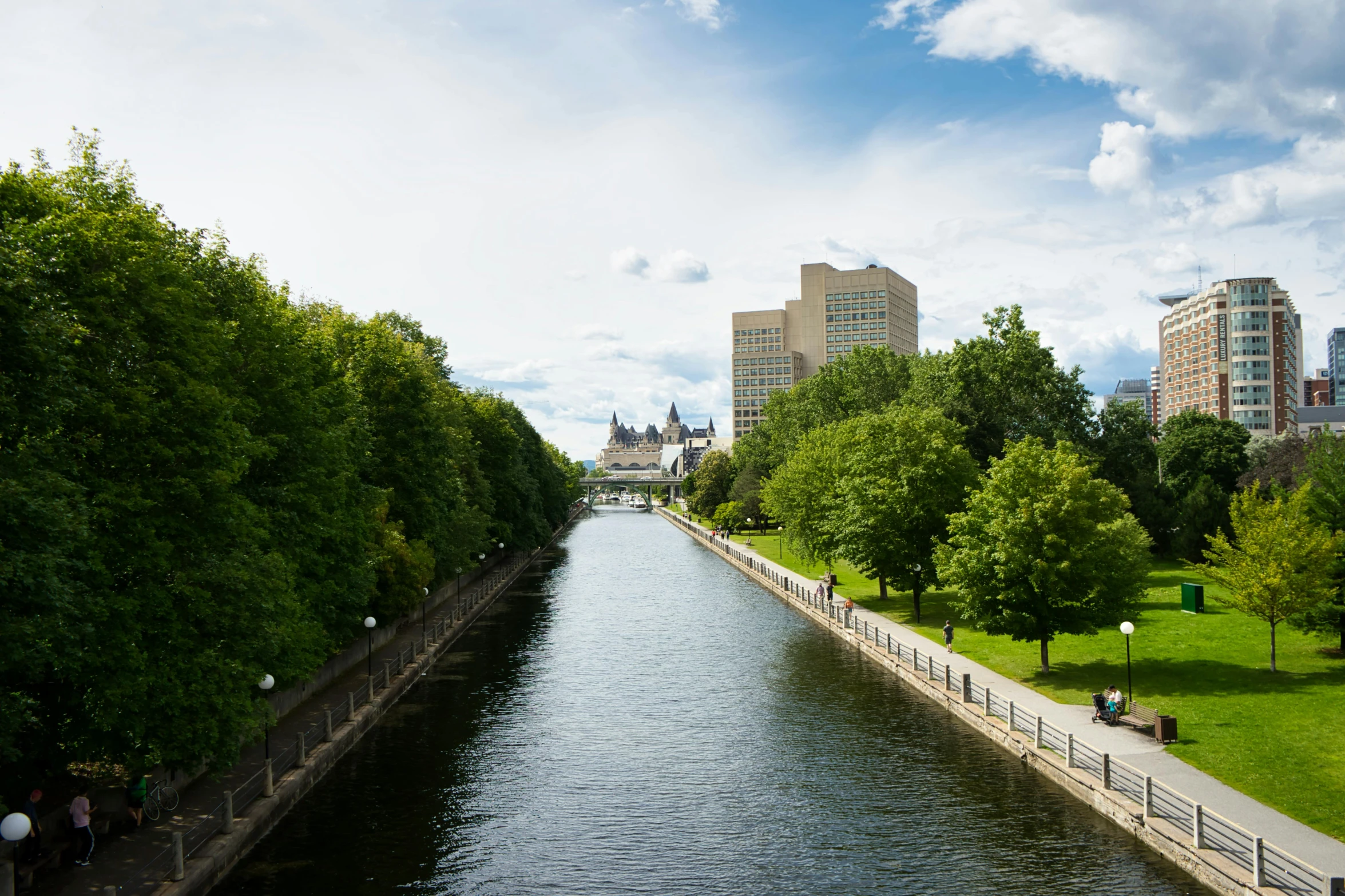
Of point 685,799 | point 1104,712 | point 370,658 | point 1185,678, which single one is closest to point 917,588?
point 1185,678

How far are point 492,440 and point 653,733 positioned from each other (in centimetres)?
4640

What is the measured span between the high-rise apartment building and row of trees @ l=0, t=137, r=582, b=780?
463ft

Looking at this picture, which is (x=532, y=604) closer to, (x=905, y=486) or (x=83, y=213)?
(x=905, y=486)

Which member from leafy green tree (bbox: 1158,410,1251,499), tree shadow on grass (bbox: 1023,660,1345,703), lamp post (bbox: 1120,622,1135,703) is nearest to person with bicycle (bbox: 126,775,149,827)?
lamp post (bbox: 1120,622,1135,703)

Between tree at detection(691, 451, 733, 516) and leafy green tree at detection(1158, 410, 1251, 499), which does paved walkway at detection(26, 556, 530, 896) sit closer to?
leafy green tree at detection(1158, 410, 1251, 499)

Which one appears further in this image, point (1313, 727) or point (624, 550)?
point (624, 550)

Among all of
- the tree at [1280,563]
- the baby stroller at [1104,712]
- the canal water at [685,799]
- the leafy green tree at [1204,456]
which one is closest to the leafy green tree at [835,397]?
the leafy green tree at [1204,456]

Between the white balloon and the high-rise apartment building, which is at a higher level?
the high-rise apartment building

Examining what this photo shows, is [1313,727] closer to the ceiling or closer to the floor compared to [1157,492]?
closer to the floor

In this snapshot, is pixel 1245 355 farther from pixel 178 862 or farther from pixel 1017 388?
pixel 178 862

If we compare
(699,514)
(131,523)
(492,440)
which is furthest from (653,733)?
(699,514)

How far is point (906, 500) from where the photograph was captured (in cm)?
4450

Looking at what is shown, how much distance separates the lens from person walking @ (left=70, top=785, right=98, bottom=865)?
1728cm

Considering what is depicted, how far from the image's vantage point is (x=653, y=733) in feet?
94.2
